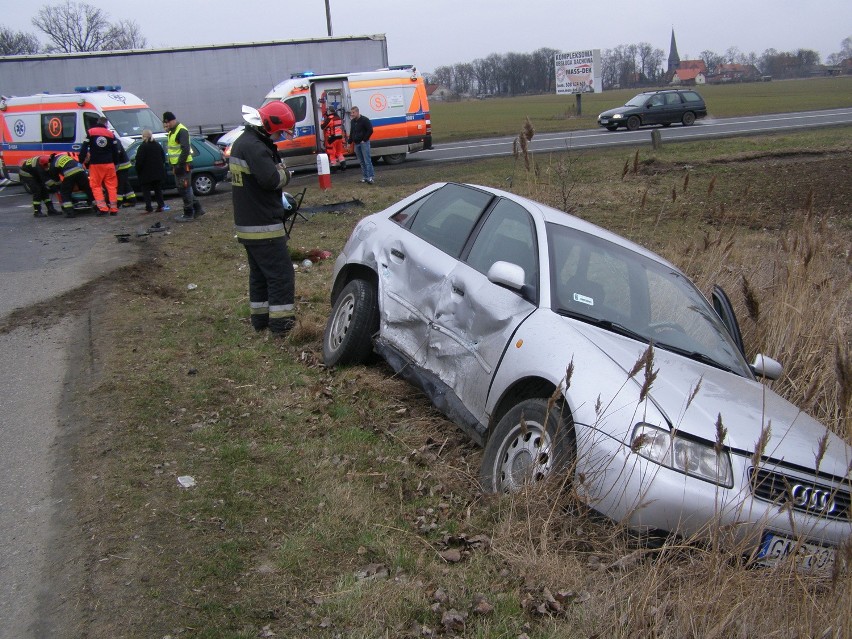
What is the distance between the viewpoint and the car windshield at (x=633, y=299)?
4645 mm

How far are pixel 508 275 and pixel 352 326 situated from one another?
2.02 m

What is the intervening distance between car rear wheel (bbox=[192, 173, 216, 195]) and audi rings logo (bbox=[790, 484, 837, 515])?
16966 millimetres

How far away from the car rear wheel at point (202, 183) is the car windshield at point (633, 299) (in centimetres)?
1502

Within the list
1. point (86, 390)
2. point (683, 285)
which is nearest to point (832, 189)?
point (683, 285)

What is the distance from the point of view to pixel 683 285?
5324mm

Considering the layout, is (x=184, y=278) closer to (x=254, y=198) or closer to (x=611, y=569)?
(x=254, y=198)

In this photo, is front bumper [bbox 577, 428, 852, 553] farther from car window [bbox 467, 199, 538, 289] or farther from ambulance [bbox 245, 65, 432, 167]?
ambulance [bbox 245, 65, 432, 167]

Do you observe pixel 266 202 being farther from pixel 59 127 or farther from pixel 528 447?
pixel 59 127

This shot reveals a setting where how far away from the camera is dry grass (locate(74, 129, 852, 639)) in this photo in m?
3.35

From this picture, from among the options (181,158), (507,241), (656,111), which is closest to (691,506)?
(507,241)

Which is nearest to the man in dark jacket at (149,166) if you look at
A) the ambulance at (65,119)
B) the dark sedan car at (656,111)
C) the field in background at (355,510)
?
the ambulance at (65,119)

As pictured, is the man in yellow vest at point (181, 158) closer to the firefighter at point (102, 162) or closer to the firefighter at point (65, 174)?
the firefighter at point (102, 162)

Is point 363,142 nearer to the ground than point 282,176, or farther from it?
farther from it

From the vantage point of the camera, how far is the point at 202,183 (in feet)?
62.0
